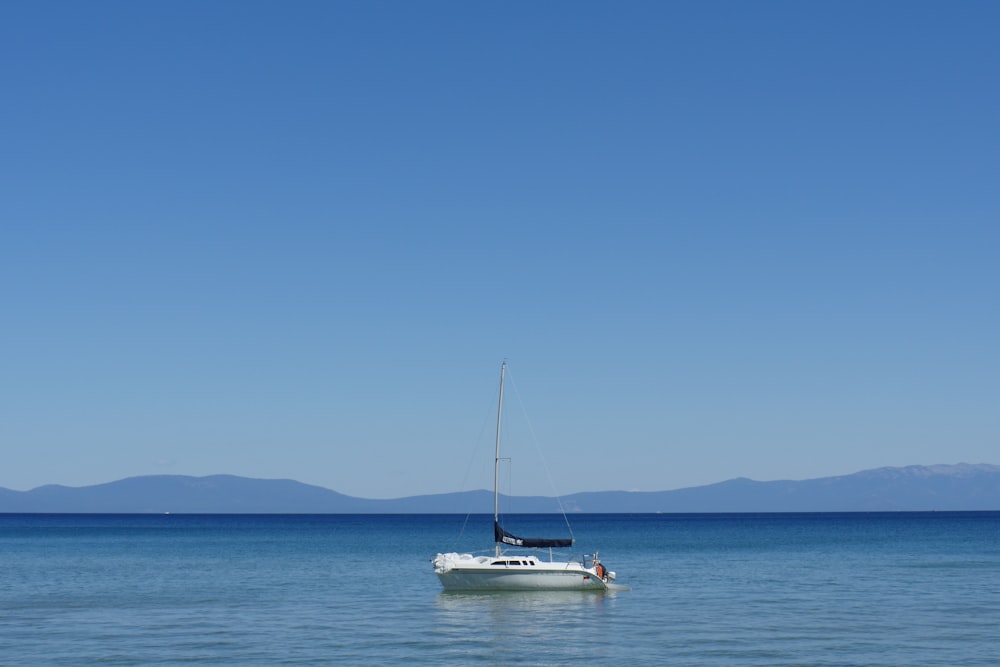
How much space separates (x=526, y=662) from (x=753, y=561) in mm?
57840

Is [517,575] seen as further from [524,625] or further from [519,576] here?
[524,625]

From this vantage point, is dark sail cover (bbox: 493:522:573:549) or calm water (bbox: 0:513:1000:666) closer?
calm water (bbox: 0:513:1000:666)

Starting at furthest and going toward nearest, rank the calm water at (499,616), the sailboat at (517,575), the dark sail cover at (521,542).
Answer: the dark sail cover at (521,542) < the sailboat at (517,575) < the calm water at (499,616)

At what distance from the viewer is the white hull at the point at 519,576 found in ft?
Result: 194

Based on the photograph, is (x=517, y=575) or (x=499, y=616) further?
(x=517, y=575)

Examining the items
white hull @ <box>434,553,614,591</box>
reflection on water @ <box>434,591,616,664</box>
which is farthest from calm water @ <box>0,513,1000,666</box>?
white hull @ <box>434,553,614,591</box>

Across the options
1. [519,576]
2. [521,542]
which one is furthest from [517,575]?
[521,542]

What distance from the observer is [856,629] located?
145 feet

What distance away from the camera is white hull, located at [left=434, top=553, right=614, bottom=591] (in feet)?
194

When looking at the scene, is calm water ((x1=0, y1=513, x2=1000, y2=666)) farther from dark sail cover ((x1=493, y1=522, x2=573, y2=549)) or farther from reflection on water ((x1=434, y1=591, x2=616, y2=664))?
dark sail cover ((x1=493, y1=522, x2=573, y2=549))

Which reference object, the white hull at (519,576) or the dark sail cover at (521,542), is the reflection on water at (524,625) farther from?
the dark sail cover at (521,542)

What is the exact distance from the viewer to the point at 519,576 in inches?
2330

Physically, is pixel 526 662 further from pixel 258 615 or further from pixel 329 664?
pixel 258 615

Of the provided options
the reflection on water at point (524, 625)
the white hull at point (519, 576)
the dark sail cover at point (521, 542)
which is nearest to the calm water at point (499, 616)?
the reflection on water at point (524, 625)
